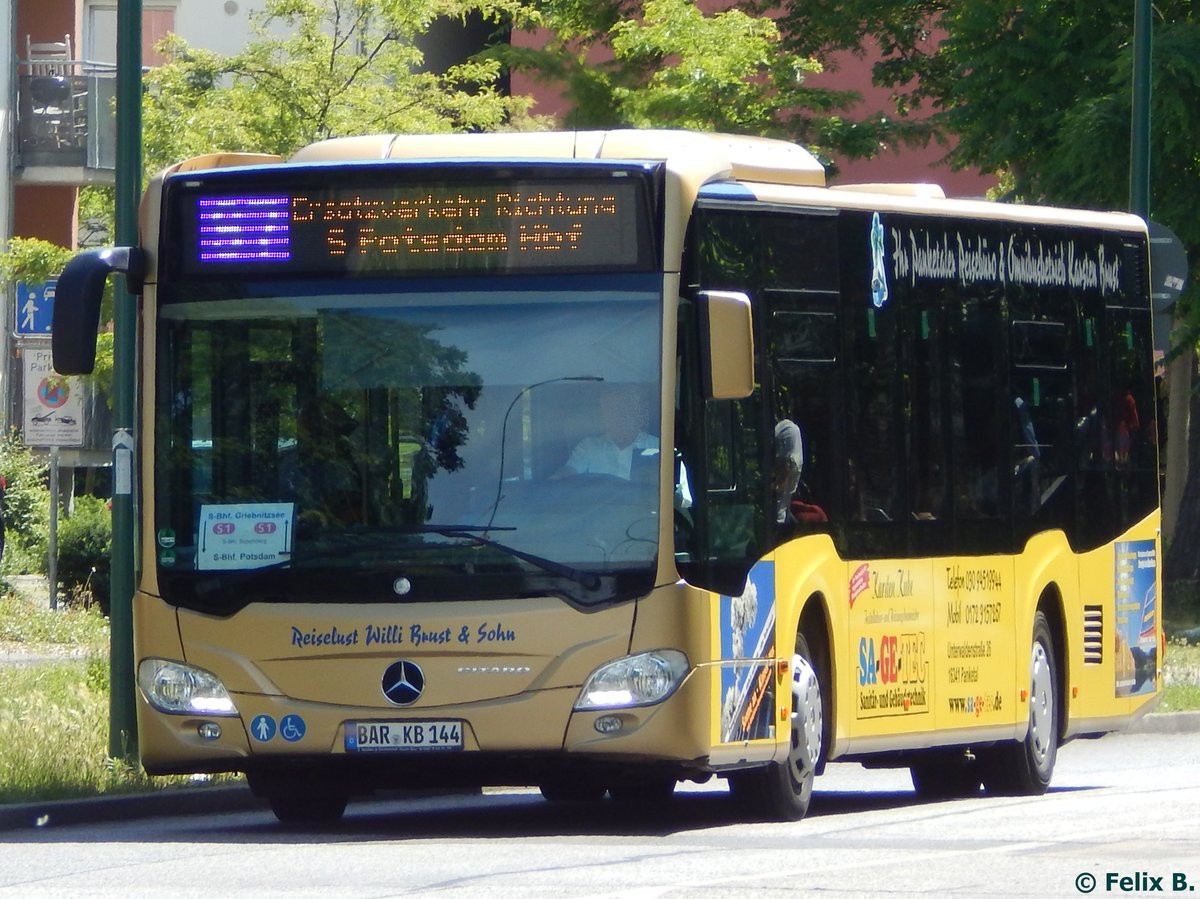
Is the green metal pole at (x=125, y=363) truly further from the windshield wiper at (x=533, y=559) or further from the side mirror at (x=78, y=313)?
the windshield wiper at (x=533, y=559)

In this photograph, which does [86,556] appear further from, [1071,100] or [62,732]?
[62,732]

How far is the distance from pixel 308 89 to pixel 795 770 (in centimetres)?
1395

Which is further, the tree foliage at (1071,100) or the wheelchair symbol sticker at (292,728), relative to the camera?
the tree foliage at (1071,100)

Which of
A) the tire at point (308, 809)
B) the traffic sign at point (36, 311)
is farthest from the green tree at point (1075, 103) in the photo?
the tire at point (308, 809)

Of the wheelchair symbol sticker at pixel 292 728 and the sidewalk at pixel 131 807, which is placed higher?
the wheelchair symbol sticker at pixel 292 728

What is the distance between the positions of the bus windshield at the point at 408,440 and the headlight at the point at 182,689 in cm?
30

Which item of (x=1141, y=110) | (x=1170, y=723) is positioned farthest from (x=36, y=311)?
(x=1170, y=723)

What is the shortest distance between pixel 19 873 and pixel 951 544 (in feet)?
17.2

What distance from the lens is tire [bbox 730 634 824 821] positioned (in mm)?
11969

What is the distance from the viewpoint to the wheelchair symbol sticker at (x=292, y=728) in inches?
447

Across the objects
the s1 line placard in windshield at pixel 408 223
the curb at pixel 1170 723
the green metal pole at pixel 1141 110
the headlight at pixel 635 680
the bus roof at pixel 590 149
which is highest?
the green metal pole at pixel 1141 110

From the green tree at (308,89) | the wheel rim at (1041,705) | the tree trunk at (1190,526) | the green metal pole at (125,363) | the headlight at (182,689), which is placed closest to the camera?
the headlight at (182,689)

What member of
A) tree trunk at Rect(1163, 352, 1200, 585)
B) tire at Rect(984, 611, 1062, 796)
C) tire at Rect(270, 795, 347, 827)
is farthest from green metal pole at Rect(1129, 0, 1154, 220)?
tire at Rect(270, 795, 347, 827)

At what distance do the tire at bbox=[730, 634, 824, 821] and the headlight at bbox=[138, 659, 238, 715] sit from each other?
2.32 metres
